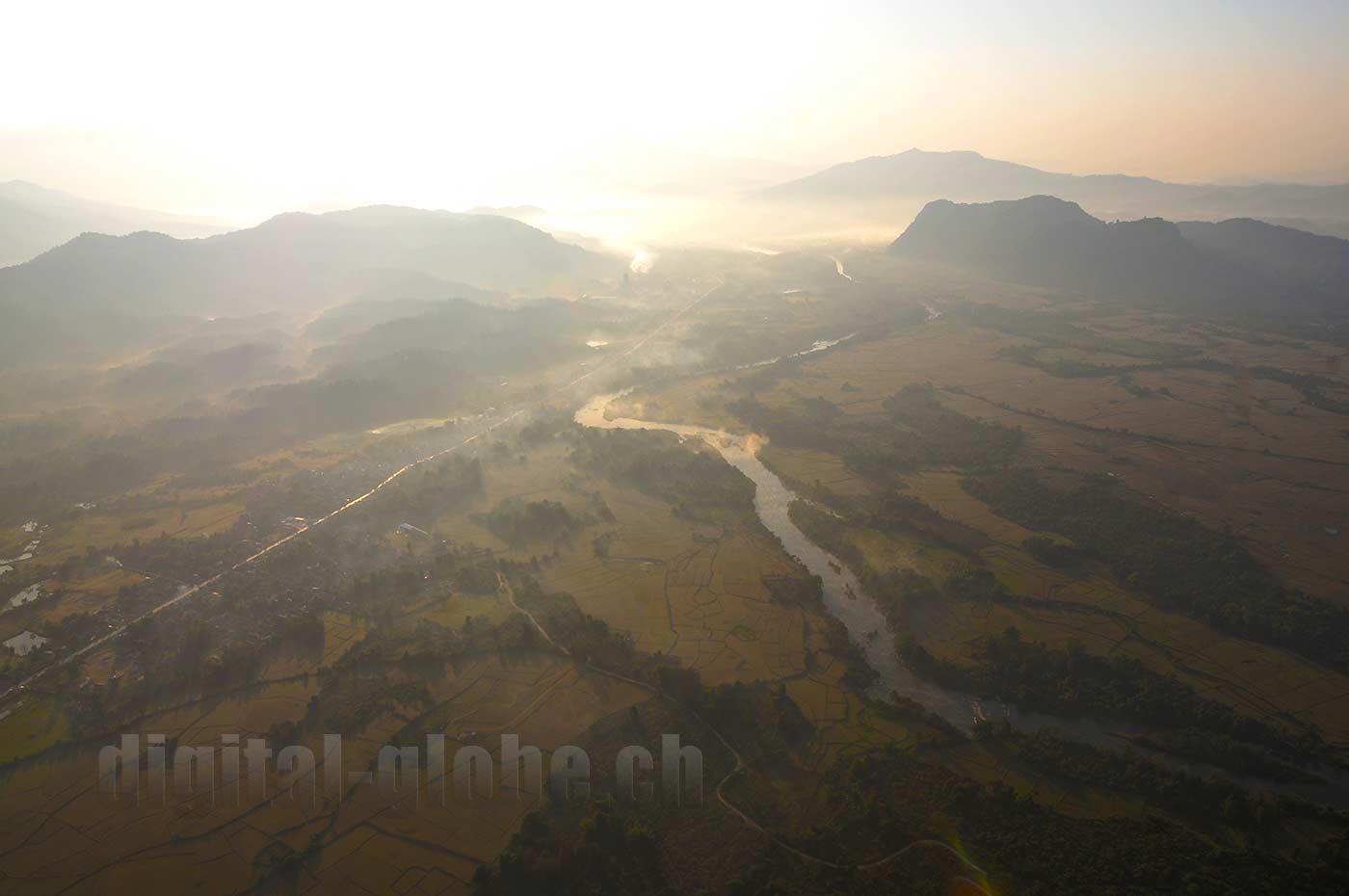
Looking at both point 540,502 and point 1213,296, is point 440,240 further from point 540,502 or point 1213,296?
point 1213,296

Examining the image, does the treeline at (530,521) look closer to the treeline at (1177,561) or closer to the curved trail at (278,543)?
the curved trail at (278,543)

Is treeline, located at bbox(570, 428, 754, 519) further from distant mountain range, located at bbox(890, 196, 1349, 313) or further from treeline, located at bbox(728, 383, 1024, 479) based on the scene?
distant mountain range, located at bbox(890, 196, 1349, 313)

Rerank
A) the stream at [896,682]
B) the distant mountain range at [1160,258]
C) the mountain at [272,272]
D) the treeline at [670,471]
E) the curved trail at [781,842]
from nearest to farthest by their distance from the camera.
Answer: the curved trail at [781,842], the stream at [896,682], the treeline at [670,471], the mountain at [272,272], the distant mountain range at [1160,258]

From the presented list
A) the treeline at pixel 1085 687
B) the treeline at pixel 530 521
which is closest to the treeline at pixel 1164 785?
the treeline at pixel 1085 687

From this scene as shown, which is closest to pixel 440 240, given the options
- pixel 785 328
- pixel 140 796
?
pixel 785 328

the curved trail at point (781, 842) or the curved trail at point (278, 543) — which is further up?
the curved trail at point (278, 543)
